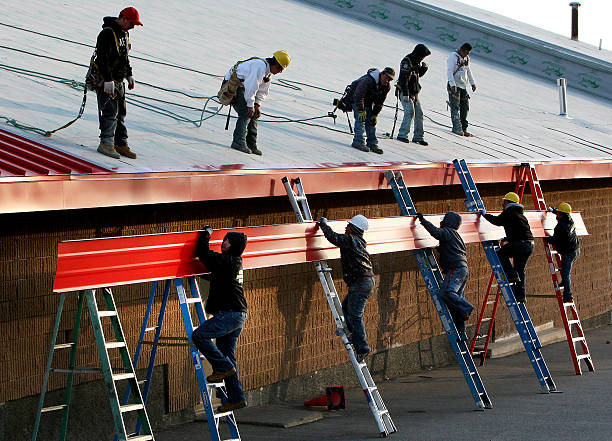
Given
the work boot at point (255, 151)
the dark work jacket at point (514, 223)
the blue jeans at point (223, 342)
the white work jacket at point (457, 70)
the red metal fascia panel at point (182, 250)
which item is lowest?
the blue jeans at point (223, 342)

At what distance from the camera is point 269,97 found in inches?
732

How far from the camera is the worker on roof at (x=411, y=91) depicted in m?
17.6

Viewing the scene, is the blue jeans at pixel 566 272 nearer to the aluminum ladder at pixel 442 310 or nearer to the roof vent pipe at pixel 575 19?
the aluminum ladder at pixel 442 310

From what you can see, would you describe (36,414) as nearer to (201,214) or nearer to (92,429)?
(92,429)

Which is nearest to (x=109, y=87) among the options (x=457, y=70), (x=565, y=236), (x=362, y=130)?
(x=362, y=130)

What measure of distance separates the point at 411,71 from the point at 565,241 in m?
3.81

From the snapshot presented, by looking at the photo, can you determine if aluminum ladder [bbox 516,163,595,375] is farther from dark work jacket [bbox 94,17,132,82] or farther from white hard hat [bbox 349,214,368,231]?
dark work jacket [bbox 94,17,132,82]

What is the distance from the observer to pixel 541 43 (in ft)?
111

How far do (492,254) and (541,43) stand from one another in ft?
65.4

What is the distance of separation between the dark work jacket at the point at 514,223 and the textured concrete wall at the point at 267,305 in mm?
1411

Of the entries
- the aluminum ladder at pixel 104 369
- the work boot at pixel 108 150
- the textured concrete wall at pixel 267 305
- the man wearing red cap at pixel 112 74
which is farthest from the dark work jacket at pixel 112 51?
the aluminum ladder at pixel 104 369

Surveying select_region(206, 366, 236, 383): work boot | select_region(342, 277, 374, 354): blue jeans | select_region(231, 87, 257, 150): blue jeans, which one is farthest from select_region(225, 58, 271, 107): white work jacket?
select_region(206, 366, 236, 383): work boot

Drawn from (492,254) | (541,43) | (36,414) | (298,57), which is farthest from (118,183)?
(541,43)

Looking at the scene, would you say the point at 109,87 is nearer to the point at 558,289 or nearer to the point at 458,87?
the point at 558,289
